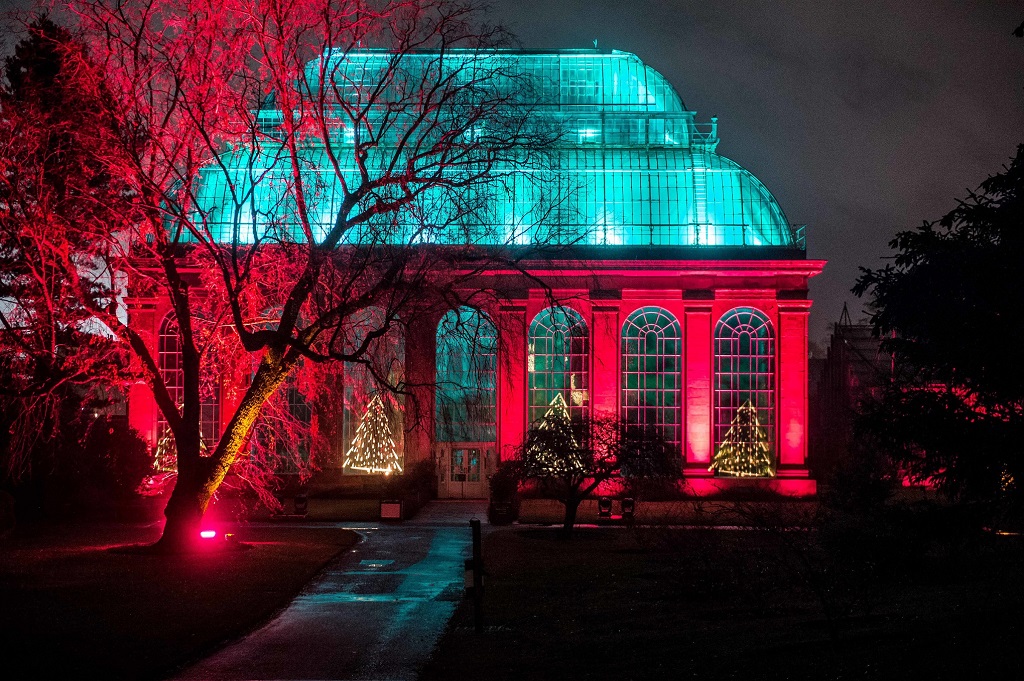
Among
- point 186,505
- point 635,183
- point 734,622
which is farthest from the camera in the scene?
point 635,183

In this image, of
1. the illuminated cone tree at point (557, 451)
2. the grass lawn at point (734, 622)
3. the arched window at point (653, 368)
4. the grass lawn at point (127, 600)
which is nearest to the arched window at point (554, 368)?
the arched window at point (653, 368)

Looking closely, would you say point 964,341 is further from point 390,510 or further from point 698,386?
point 698,386

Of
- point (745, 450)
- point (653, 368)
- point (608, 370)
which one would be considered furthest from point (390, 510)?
point (745, 450)

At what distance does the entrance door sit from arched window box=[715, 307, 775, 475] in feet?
32.1

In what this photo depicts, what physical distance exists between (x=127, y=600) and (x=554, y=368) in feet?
99.1

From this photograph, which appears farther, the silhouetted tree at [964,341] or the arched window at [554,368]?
the arched window at [554,368]

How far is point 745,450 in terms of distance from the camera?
43.6 meters

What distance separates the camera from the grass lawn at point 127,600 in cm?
1192

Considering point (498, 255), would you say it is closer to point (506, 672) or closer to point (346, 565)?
point (346, 565)

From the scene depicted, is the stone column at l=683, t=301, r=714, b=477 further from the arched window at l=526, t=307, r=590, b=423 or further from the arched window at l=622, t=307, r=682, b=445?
the arched window at l=526, t=307, r=590, b=423

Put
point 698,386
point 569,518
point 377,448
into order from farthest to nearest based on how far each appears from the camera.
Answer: point 698,386, point 377,448, point 569,518

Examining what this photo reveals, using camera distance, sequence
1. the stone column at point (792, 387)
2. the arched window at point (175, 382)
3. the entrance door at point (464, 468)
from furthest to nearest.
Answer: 1. the entrance door at point (464, 468)
2. the stone column at point (792, 387)
3. the arched window at point (175, 382)

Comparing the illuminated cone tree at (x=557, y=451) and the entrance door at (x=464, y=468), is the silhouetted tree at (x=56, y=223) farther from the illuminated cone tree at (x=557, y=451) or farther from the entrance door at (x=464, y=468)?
the entrance door at (x=464, y=468)

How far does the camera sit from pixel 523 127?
63.8ft
